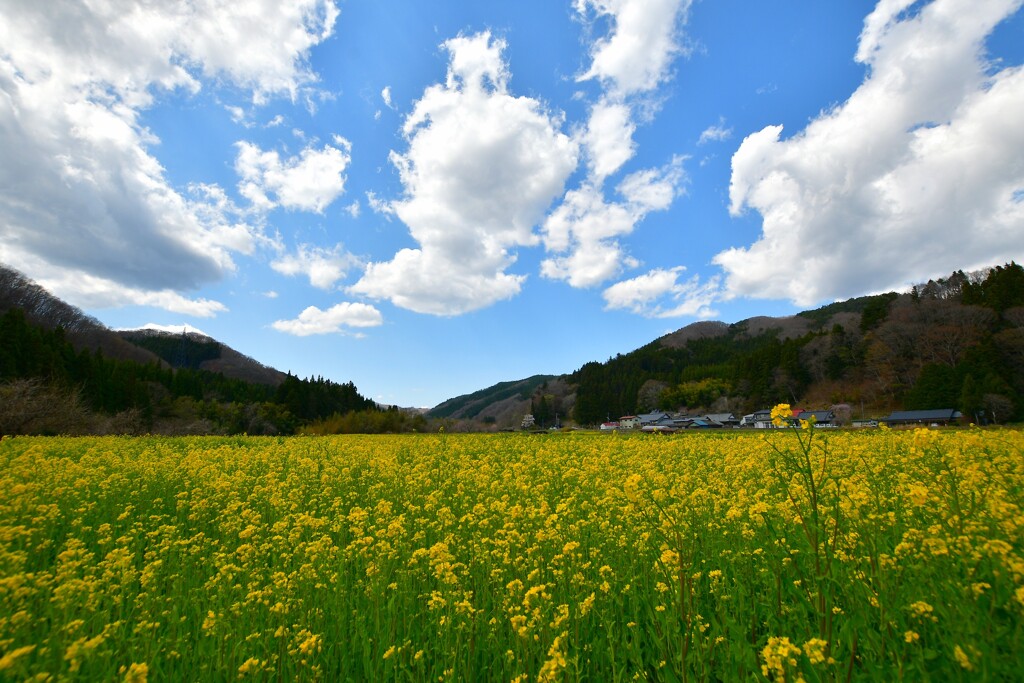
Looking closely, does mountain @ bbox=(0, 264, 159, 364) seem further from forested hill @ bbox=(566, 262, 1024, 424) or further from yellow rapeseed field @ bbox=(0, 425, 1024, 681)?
forested hill @ bbox=(566, 262, 1024, 424)

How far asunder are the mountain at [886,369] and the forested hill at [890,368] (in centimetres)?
13

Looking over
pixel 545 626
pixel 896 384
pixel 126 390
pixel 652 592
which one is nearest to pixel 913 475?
pixel 652 592

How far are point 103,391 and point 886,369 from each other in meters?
Answer: 103

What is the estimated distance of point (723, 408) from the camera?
3656 inches

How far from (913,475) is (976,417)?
57.6 m

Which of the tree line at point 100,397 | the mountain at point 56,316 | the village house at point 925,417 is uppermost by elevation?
the mountain at point 56,316

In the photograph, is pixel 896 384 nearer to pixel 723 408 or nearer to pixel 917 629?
pixel 723 408

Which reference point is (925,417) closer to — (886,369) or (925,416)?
(925,416)

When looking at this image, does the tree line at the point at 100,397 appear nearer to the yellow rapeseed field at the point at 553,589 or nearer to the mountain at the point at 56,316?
the mountain at the point at 56,316

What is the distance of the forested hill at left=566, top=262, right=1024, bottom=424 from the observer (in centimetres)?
5216

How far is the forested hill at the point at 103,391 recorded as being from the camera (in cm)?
2849

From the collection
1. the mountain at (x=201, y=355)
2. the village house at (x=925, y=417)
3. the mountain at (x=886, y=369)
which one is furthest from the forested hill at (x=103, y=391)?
the village house at (x=925, y=417)

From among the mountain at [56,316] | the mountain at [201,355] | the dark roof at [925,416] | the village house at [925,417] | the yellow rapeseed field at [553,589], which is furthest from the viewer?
the mountain at [201,355]

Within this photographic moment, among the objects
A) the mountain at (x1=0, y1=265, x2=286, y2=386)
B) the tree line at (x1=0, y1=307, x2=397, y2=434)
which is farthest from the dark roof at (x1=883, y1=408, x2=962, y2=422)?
the mountain at (x1=0, y1=265, x2=286, y2=386)
